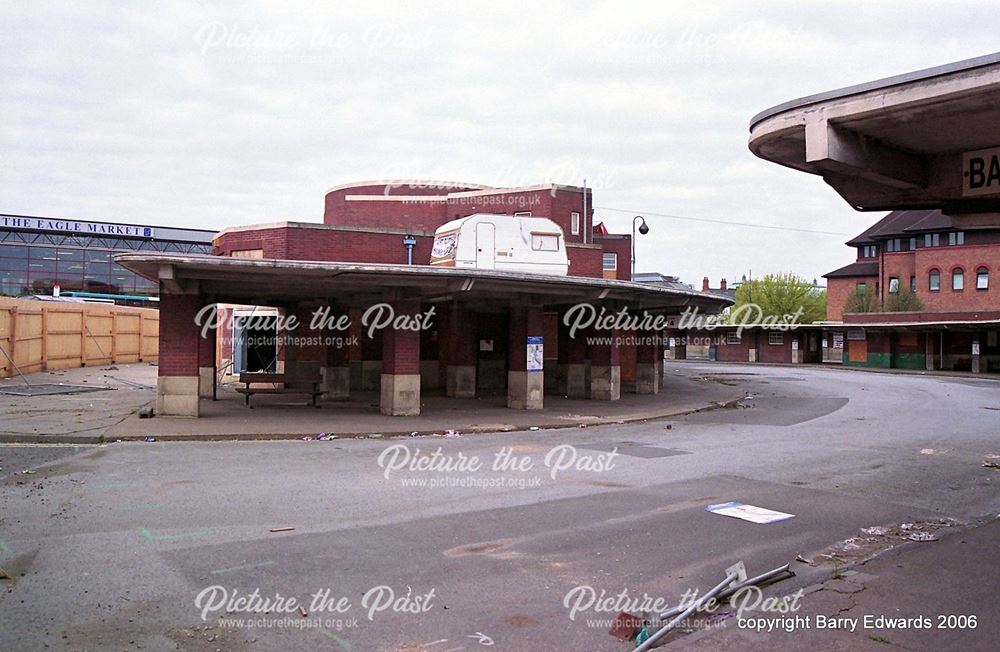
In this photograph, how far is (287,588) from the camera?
21.6 feet

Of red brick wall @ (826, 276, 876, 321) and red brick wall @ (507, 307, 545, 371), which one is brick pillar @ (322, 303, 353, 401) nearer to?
red brick wall @ (507, 307, 545, 371)

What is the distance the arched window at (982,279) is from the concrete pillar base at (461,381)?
164 feet

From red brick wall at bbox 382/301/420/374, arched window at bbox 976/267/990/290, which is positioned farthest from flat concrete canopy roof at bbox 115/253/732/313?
arched window at bbox 976/267/990/290

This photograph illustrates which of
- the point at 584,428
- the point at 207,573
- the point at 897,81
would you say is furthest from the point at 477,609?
the point at 584,428

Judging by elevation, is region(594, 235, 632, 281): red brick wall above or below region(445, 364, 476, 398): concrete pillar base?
above

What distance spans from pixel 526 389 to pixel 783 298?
62.1 meters

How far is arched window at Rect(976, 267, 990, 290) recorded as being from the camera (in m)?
59.9

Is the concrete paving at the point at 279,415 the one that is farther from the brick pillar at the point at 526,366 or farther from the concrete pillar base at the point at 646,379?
the concrete pillar base at the point at 646,379

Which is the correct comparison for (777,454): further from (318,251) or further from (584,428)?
(318,251)

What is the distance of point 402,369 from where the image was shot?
20688 millimetres

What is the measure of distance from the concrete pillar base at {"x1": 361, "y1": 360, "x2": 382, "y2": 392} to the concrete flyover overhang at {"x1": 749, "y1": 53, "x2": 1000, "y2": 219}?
22.8 m

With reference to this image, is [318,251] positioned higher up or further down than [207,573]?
higher up

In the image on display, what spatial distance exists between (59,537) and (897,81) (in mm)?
9264

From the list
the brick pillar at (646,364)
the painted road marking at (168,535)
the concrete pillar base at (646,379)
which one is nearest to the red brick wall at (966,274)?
the brick pillar at (646,364)
